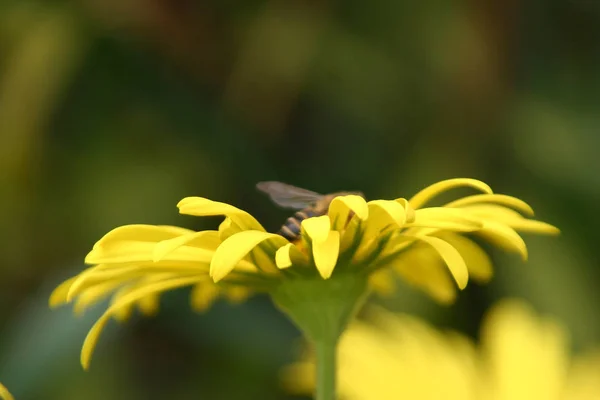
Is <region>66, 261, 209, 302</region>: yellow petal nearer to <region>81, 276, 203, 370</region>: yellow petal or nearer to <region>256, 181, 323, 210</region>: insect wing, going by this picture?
<region>81, 276, 203, 370</region>: yellow petal

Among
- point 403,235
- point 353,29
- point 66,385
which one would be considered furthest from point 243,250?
point 353,29

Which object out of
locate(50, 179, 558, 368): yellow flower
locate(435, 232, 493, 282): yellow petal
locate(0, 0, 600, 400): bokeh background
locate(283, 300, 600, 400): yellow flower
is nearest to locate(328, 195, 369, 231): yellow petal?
locate(50, 179, 558, 368): yellow flower

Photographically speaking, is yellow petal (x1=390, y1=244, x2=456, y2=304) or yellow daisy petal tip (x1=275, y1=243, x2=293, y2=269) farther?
yellow petal (x1=390, y1=244, x2=456, y2=304)

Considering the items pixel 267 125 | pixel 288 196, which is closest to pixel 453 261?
pixel 288 196

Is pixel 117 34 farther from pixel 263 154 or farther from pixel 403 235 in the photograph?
pixel 403 235

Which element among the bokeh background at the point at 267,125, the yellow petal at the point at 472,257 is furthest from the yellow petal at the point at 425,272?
the bokeh background at the point at 267,125

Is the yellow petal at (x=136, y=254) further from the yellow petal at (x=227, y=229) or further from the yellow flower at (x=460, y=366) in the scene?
the yellow flower at (x=460, y=366)

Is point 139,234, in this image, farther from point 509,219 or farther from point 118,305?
point 509,219
